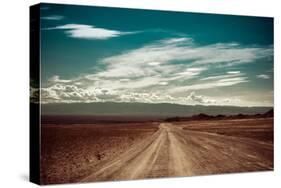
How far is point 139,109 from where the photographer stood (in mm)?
12773

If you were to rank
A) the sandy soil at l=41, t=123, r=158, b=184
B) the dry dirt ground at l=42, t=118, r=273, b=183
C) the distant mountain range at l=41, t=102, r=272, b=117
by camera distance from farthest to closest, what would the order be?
the dry dirt ground at l=42, t=118, r=273, b=183, the distant mountain range at l=41, t=102, r=272, b=117, the sandy soil at l=41, t=123, r=158, b=184

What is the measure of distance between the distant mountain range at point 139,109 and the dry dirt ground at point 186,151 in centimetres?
21

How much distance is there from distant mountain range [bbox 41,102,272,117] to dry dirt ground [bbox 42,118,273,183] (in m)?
0.21

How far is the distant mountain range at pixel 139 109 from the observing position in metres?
12.1

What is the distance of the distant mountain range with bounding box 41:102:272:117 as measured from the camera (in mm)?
12078

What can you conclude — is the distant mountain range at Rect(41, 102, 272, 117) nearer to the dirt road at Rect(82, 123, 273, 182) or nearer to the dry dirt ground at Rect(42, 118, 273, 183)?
the dry dirt ground at Rect(42, 118, 273, 183)

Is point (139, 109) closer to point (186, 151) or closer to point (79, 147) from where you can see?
point (186, 151)

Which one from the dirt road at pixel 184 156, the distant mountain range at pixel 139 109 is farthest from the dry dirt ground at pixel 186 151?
the distant mountain range at pixel 139 109

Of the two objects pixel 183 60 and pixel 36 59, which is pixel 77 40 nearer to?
pixel 36 59

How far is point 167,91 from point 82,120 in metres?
1.86

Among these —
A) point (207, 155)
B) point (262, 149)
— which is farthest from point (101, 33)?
point (262, 149)

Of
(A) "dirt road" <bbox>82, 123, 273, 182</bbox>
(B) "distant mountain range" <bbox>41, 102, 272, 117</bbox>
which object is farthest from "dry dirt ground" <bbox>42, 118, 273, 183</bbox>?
(B) "distant mountain range" <bbox>41, 102, 272, 117</bbox>

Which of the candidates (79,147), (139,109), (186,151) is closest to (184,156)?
(186,151)

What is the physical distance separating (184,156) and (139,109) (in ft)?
4.32
